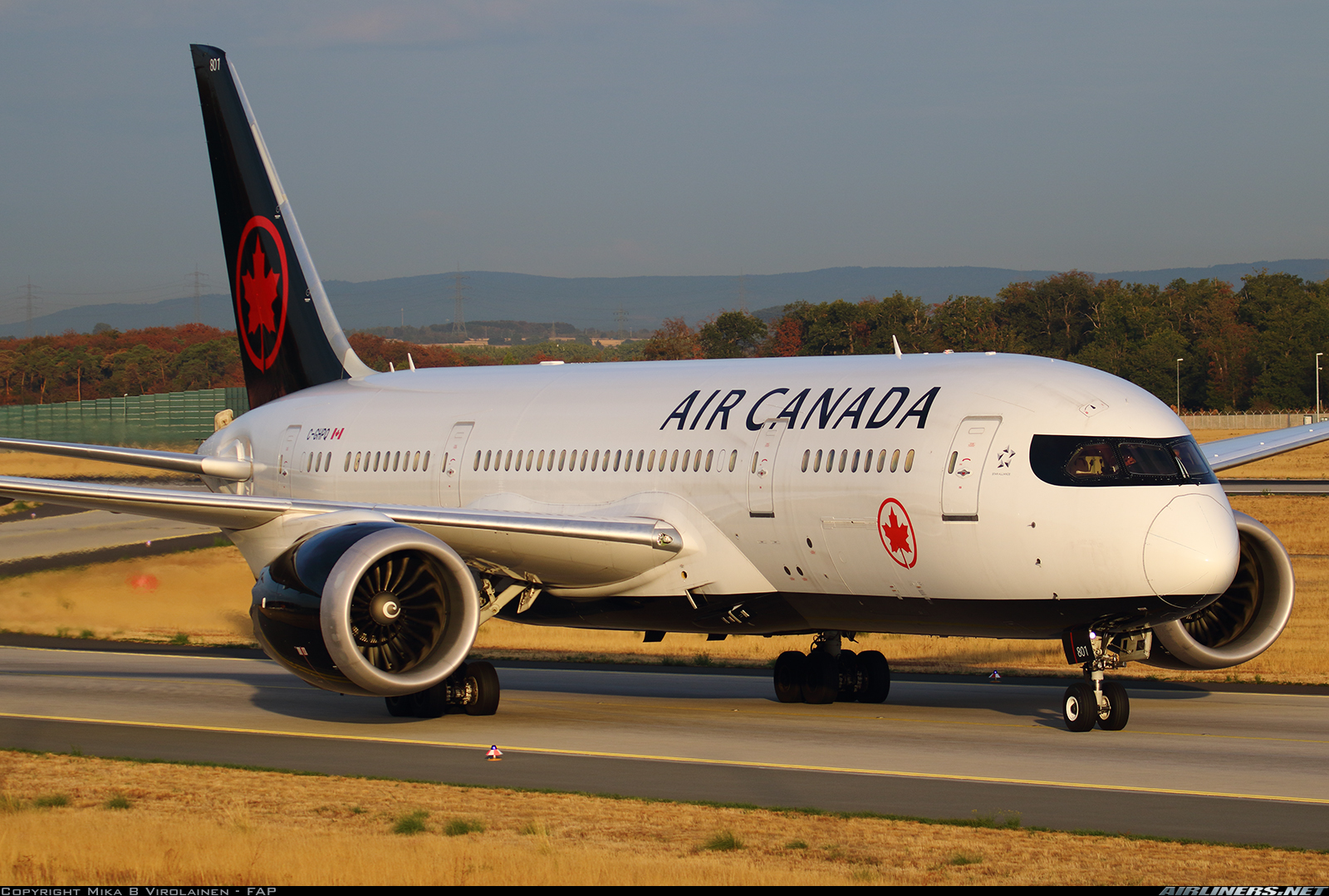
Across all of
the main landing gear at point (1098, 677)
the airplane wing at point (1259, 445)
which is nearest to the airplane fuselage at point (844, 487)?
the main landing gear at point (1098, 677)

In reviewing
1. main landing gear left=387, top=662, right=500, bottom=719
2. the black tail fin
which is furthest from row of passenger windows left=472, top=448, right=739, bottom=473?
the black tail fin

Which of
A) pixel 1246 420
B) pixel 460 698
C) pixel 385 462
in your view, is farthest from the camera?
pixel 1246 420

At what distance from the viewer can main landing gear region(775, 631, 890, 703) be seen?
22953mm

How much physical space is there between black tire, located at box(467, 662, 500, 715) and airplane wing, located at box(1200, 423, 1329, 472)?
1092cm

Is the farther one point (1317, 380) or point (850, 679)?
point (1317, 380)

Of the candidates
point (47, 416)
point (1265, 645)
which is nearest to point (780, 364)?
point (1265, 645)

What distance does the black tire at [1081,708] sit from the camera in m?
18.7

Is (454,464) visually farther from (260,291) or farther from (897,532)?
(897,532)

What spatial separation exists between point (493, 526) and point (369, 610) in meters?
2.14

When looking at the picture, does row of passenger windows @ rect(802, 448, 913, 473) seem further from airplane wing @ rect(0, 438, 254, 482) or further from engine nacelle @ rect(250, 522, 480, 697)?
airplane wing @ rect(0, 438, 254, 482)

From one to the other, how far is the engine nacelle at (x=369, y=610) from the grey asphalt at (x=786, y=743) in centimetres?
95

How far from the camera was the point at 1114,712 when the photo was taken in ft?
61.9

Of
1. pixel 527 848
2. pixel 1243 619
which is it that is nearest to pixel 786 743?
pixel 527 848

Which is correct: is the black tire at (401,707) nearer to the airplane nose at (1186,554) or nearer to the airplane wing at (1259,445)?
the airplane nose at (1186,554)
